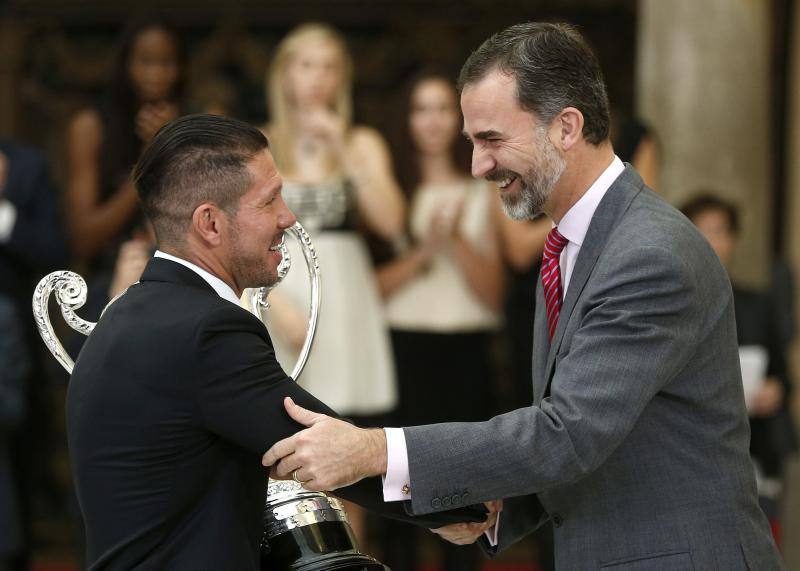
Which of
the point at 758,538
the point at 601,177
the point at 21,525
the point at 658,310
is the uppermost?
the point at 601,177

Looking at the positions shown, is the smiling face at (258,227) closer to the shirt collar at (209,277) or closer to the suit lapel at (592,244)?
the shirt collar at (209,277)

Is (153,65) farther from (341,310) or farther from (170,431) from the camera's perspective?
(170,431)

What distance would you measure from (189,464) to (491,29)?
15.4 ft

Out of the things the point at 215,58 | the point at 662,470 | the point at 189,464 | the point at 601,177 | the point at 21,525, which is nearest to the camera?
the point at 189,464

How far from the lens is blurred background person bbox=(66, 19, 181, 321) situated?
534cm

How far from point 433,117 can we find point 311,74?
1.64 feet

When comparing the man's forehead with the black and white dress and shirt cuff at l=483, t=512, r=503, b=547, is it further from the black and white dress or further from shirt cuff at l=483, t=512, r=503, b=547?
the black and white dress

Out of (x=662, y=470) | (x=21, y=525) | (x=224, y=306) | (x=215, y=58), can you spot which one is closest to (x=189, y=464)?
(x=224, y=306)

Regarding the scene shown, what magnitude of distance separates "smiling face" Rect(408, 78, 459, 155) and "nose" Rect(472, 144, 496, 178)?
8.05 ft

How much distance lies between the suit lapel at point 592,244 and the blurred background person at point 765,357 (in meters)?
2.28

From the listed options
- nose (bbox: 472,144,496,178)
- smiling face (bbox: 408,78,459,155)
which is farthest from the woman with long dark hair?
nose (bbox: 472,144,496,178)

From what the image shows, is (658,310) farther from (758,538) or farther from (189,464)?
(189,464)

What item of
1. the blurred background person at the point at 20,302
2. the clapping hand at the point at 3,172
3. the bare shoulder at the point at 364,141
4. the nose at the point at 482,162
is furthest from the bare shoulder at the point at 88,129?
the nose at the point at 482,162

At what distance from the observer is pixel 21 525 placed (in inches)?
208
